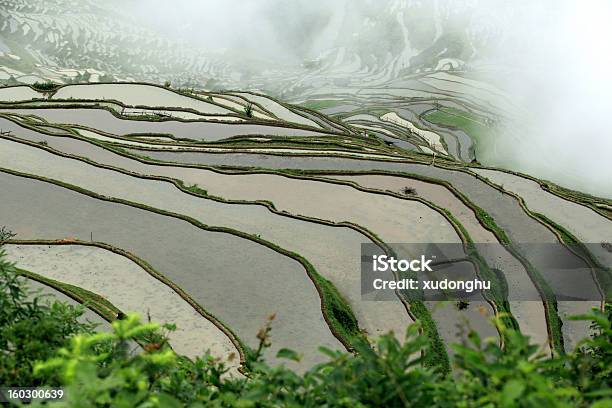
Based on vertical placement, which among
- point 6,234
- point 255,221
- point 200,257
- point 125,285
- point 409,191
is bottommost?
point 125,285

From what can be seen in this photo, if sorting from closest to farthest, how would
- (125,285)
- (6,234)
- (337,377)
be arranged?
(337,377), (125,285), (6,234)

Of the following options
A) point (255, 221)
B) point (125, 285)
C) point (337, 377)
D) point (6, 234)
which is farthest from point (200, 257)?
point (337, 377)

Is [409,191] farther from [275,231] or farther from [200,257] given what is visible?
[200,257]

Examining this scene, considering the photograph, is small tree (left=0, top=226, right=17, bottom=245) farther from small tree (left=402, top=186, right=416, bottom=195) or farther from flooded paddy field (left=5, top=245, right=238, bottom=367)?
small tree (left=402, top=186, right=416, bottom=195)

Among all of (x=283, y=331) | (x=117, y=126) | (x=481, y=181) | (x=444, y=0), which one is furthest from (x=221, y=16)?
(x=283, y=331)

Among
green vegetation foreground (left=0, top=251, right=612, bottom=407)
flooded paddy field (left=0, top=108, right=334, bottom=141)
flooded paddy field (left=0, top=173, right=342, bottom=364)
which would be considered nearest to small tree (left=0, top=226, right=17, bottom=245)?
flooded paddy field (left=0, top=173, right=342, bottom=364)

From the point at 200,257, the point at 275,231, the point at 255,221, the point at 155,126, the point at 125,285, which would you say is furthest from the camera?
the point at 155,126

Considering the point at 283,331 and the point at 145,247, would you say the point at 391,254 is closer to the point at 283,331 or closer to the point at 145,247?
the point at 283,331
